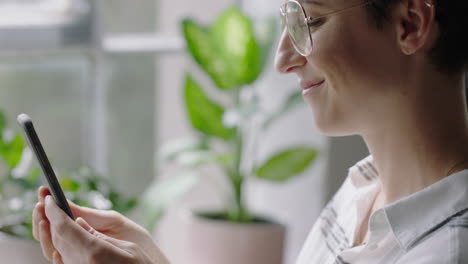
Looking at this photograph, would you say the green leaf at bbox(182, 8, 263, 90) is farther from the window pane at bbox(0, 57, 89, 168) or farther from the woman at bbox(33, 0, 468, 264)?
the woman at bbox(33, 0, 468, 264)

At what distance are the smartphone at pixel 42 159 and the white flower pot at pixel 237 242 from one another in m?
1.32

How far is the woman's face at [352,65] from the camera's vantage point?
3.45 feet

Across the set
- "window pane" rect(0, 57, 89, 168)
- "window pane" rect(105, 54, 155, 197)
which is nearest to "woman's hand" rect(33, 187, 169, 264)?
"window pane" rect(0, 57, 89, 168)

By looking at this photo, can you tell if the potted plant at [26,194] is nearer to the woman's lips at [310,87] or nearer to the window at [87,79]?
the window at [87,79]

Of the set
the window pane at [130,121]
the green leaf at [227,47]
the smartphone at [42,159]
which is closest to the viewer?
the smartphone at [42,159]

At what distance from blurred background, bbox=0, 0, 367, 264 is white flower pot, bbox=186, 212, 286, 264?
A: 0.13 meters

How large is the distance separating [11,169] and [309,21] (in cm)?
95

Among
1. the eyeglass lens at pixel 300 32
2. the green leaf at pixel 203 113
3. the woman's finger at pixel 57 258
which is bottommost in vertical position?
the green leaf at pixel 203 113

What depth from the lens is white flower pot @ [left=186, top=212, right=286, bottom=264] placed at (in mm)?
2273

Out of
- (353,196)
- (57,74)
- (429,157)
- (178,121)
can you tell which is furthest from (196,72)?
(429,157)

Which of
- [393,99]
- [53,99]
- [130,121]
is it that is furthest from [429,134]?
A: [130,121]

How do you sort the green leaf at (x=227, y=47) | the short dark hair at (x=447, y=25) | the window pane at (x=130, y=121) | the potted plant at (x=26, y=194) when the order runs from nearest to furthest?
the short dark hair at (x=447, y=25), the potted plant at (x=26, y=194), the green leaf at (x=227, y=47), the window pane at (x=130, y=121)

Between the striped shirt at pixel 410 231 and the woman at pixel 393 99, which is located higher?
the woman at pixel 393 99

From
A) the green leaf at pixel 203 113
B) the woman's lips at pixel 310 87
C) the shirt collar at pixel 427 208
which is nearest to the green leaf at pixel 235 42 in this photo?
the green leaf at pixel 203 113
